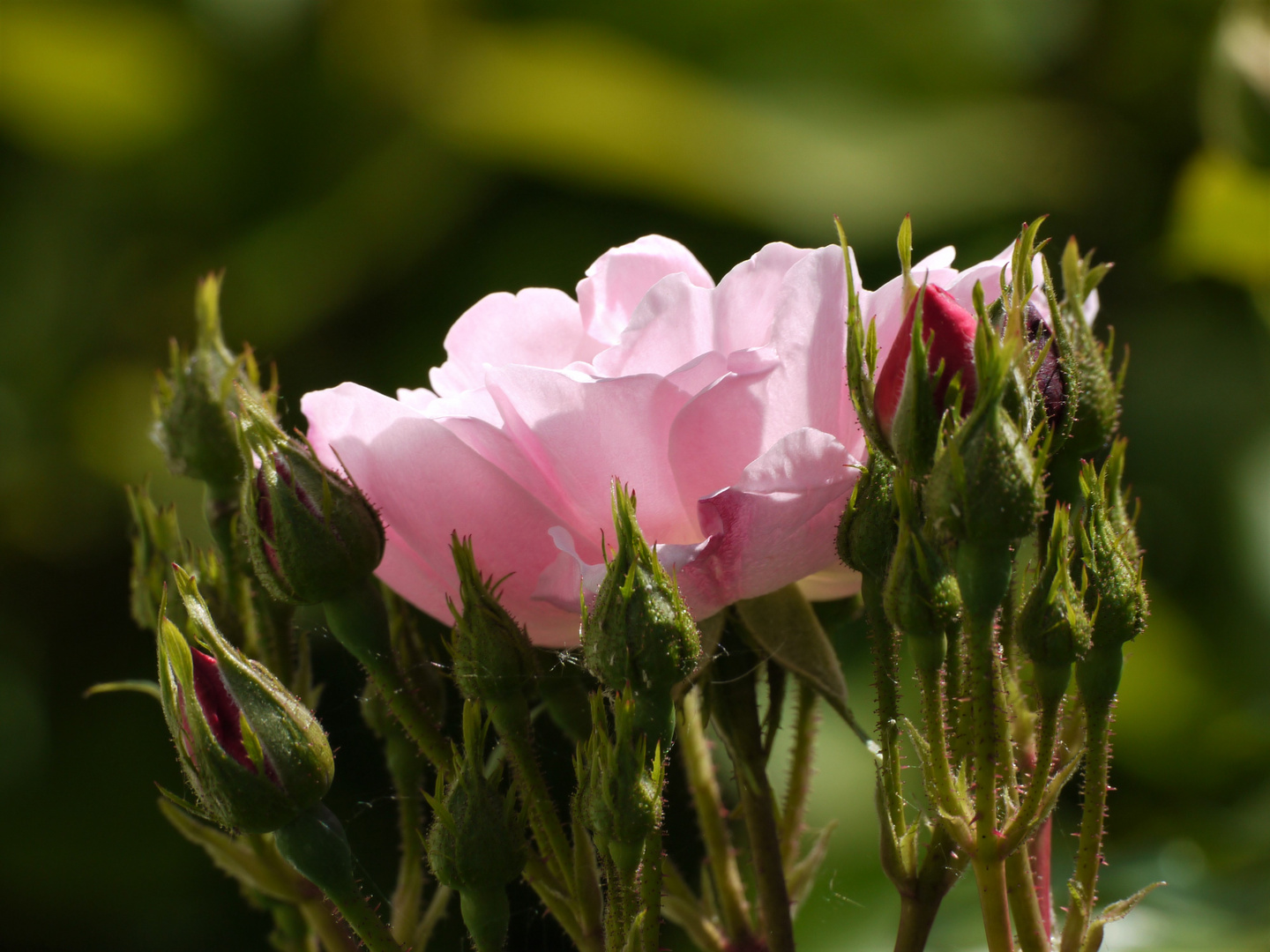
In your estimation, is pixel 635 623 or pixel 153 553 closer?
pixel 635 623

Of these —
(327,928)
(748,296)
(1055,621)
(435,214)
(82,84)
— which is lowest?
(327,928)

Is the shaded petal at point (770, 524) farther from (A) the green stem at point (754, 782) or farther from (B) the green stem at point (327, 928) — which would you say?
(B) the green stem at point (327, 928)

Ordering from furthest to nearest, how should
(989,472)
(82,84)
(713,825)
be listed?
(82,84)
(713,825)
(989,472)

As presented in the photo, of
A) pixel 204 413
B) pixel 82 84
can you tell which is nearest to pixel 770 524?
pixel 204 413

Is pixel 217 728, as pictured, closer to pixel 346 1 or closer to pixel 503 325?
pixel 503 325

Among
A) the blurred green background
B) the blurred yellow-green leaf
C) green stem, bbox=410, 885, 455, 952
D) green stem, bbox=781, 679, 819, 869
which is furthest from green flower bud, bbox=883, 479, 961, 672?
the blurred yellow-green leaf

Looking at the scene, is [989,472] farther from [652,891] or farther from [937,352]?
[652,891]

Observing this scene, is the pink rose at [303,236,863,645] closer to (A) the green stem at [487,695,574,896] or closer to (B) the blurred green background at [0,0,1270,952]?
(A) the green stem at [487,695,574,896]
